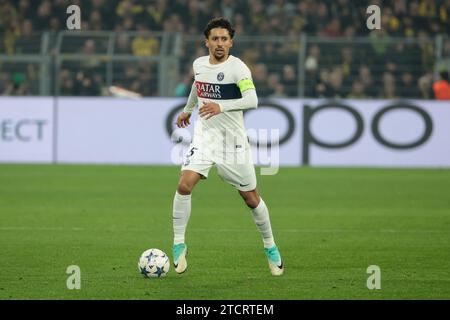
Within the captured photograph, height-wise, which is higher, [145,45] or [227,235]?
[145,45]

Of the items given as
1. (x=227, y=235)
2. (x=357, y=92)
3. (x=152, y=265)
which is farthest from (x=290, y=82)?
(x=152, y=265)

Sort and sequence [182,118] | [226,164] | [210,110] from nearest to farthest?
[210,110] → [226,164] → [182,118]

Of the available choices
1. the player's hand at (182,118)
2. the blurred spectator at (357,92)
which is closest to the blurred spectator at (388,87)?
the blurred spectator at (357,92)

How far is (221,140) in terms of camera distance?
9078 millimetres

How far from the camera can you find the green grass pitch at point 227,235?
8.23 meters

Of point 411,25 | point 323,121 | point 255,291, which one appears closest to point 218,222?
point 255,291

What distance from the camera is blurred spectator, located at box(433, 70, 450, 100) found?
22250mm

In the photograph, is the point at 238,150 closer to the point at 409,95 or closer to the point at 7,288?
the point at 7,288

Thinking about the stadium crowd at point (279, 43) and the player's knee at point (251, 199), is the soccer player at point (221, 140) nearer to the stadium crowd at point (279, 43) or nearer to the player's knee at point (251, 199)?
the player's knee at point (251, 199)

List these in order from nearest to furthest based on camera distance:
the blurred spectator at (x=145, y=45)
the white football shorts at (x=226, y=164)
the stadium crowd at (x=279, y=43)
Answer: the white football shorts at (x=226, y=164)
the stadium crowd at (x=279, y=43)
the blurred spectator at (x=145, y=45)

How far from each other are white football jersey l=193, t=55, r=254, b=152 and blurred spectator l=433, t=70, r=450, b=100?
13.8 meters

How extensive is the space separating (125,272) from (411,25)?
19074mm

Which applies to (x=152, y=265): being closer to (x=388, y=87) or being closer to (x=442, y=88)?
(x=442, y=88)

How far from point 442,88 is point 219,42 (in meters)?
14.1
